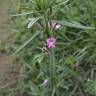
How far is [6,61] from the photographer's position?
10.4 feet

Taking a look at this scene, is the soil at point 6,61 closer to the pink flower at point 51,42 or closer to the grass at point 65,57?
the grass at point 65,57

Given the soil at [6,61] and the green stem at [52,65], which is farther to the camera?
the soil at [6,61]

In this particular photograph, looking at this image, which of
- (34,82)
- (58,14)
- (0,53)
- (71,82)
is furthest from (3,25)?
(71,82)

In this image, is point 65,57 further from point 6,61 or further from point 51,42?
point 6,61

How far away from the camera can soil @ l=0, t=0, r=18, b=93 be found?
9.78 ft

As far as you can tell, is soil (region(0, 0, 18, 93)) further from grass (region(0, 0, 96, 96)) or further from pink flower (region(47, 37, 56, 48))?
pink flower (region(47, 37, 56, 48))

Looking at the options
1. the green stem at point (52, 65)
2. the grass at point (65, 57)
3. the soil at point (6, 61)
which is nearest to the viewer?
the green stem at point (52, 65)

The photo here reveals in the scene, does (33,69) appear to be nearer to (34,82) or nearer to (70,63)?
(34,82)

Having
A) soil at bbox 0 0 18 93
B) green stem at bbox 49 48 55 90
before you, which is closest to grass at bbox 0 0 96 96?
green stem at bbox 49 48 55 90

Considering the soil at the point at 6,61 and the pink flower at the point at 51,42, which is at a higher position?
the pink flower at the point at 51,42

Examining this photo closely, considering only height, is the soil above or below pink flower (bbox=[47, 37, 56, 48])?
below

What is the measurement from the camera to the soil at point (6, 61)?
2982mm

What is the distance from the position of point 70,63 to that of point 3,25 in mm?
1193

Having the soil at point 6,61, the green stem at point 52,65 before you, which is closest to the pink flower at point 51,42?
the green stem at point 52,65
